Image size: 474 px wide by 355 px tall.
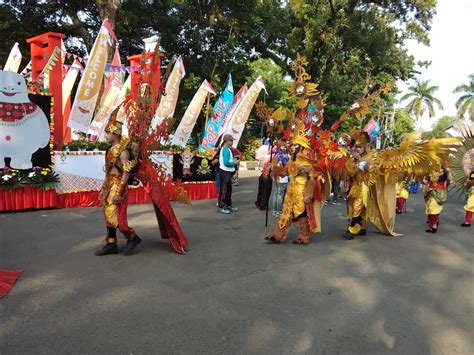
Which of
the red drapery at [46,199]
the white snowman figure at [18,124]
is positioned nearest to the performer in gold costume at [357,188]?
the red drapery at [46,199]

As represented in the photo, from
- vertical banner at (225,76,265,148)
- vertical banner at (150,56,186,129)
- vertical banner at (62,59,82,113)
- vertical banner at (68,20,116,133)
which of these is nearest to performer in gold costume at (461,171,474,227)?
vertical banner at (225,76,265,148)

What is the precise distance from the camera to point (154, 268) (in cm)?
444

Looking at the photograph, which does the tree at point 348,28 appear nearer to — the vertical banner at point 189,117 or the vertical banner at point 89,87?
the vertical banner at point 189,117

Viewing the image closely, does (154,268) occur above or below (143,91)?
below

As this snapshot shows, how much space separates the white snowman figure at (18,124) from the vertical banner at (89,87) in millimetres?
1751

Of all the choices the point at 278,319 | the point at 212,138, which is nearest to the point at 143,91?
the point at 278,319

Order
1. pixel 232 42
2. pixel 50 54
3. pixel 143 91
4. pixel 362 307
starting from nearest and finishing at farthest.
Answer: pixel 362 307
pixel 143 91
pixel 50 54
pixel 232 42

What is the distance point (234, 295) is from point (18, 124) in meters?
5.73

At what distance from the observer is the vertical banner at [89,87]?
9148 mm

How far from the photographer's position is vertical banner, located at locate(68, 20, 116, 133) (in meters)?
9.15

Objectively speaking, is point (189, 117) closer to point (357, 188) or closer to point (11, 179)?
point (11, 179)

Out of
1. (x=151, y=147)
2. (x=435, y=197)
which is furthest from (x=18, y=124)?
(x=435, y=197)

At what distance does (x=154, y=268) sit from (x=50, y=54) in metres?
7.37

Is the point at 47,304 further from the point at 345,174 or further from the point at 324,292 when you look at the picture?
the point at 345,174
